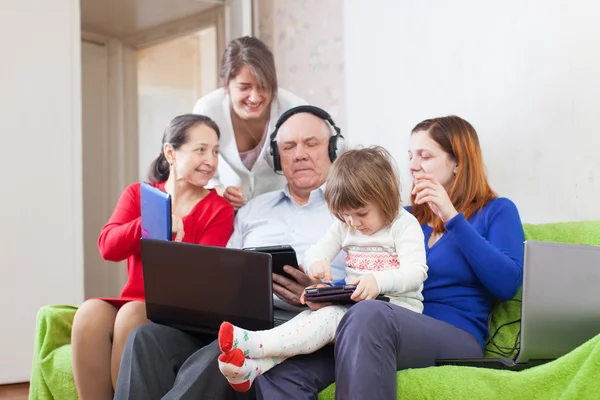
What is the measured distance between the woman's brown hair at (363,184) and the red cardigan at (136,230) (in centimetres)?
61

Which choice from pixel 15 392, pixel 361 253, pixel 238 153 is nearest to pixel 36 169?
pixel 15 392

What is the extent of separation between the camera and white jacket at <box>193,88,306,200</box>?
2553 mm

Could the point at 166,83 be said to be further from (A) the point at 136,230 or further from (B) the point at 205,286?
(B) the point at 205,286

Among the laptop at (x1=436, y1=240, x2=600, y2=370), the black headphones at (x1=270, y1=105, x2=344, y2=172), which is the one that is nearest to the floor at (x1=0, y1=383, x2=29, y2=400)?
the black headphones at (x1=270, y1=105, x2=344, y2=172)

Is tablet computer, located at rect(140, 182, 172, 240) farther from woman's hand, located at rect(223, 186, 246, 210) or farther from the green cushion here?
the green cushion

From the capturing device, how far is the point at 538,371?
4.40 ft

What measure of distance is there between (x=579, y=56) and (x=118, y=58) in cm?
325

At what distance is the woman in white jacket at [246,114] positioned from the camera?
2424 millimetres

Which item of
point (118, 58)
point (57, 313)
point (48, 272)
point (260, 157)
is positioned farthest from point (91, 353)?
point (118, 58)

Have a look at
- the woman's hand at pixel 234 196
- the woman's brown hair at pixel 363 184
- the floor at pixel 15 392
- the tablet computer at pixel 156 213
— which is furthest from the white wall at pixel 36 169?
the woman's brown hair at pixel 363 184

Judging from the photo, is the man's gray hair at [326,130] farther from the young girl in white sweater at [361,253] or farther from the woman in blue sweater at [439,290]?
the young girl in white sweater at [361,253]

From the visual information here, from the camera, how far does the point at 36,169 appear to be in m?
3.24

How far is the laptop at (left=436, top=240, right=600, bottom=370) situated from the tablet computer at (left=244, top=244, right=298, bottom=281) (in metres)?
0.65

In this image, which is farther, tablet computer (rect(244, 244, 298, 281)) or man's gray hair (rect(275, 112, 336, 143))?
man's gray hair (rect(275, 112, 336, 143))
